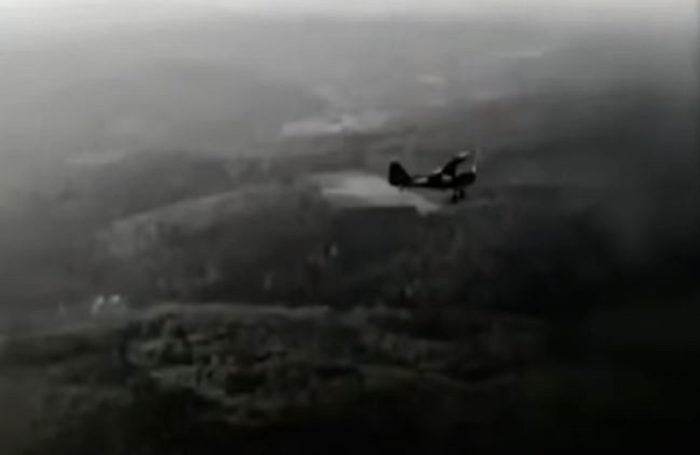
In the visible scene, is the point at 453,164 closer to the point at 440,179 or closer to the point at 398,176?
the point at 440,179

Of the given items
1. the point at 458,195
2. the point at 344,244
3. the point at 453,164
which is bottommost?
the point at 344,244

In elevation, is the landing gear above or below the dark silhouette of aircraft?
below

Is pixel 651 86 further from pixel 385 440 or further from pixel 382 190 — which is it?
pixel 385 440

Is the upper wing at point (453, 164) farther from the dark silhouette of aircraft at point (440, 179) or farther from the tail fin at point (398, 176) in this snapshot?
the tail fin at point (398, 176)

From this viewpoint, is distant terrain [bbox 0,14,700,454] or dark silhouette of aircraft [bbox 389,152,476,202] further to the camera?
dark silhouette of aircraft [bbox 389,152,476,202]

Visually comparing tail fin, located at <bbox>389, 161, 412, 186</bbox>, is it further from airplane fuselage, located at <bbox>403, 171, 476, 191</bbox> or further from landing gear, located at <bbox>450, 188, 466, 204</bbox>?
landing gear, located at <bbox>450, 188, 466, 204</bbox>

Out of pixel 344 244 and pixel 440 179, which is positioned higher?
pixel 440 179

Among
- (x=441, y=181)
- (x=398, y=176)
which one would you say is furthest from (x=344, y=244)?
(x=441, y=181)

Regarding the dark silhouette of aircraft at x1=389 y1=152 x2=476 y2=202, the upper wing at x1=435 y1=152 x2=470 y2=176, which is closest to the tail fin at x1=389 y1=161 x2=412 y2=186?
the dark silhouette of aircraft at x1=389 y1=152 x2=476 y2=202
